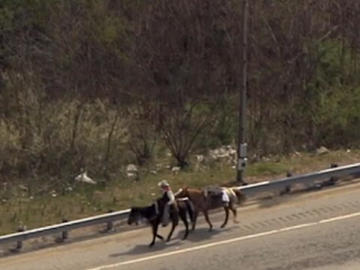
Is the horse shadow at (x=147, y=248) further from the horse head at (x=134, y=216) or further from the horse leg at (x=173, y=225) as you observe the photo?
the horse head at (x=134, y=216)

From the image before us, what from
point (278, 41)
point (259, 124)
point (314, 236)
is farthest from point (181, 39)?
point (314, 236)

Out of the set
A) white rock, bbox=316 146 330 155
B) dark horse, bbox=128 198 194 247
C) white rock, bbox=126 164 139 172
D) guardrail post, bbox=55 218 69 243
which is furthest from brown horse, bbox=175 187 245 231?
white rock, bbox=316 146 330 155

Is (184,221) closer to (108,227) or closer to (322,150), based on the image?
(108,227)

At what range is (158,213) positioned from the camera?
42.0 ft

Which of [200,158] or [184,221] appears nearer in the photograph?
[184,221]

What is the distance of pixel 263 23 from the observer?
77.4 feet

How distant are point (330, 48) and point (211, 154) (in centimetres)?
565

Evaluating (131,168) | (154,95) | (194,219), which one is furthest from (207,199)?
(154,95)

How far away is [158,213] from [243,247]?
1.24 meters

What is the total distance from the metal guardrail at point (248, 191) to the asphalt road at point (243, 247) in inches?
9.4

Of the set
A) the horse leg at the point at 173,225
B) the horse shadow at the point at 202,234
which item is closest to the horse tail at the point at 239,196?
the horse shadow at the point at 202,234

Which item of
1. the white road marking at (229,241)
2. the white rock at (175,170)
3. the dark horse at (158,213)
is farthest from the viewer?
the white rock at (175,170)

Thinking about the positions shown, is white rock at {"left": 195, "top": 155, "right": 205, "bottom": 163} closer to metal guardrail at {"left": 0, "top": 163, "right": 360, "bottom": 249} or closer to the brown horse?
metal guardrail at {"left": 0, "top": 163, "right": 360, "bottom": 249}

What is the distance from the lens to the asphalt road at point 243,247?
39.7ft
